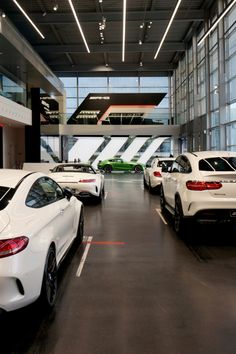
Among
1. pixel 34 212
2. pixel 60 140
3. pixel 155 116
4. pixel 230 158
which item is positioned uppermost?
pixel 155 116

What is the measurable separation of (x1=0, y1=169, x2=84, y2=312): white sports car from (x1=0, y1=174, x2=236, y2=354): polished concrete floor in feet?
1.03

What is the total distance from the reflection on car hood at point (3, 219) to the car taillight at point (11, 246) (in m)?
0.15

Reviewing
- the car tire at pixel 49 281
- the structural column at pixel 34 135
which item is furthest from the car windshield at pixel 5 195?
the structural column at pixel 34 135

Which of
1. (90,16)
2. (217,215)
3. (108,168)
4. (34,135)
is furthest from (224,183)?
(108,168)

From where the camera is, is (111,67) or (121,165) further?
(111,67)

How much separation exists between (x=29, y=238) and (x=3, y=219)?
305mm

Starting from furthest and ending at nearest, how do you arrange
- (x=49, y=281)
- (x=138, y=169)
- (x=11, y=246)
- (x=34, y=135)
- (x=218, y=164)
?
(x=138, y=169) < (x=34, y=135) < (x=218, y=164) < (x=49, y=281) < (x=11, y=246)

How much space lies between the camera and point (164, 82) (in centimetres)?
3803

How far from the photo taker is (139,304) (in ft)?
13.0

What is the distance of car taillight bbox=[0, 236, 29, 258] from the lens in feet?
10.1

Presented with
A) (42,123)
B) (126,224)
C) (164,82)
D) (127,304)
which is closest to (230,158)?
(126,224)

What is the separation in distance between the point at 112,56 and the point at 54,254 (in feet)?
99.9

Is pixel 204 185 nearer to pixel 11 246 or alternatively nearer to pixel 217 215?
pixel 217 215

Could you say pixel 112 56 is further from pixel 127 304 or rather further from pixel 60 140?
pixel 127 304
